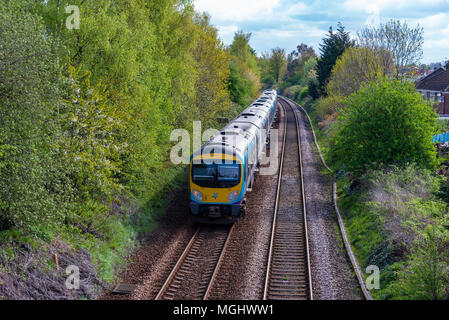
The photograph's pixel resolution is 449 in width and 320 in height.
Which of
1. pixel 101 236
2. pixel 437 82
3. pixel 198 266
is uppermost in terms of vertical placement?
pixel 437 82

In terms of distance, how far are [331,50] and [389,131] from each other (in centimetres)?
3278

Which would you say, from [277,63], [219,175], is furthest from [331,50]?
[277,63]

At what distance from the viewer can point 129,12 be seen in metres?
16.9

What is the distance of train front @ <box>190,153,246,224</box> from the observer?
1541 cm

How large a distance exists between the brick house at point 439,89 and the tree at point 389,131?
22.7m

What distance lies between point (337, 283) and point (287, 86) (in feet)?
276

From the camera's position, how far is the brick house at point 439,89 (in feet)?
134

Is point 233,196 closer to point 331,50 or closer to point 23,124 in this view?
point 23,124

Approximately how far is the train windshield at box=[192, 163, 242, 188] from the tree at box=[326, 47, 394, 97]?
15123 millimetres

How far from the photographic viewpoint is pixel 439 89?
4194cm

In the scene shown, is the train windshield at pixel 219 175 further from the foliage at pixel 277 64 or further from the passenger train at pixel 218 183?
the foliage at pixel 277 64
